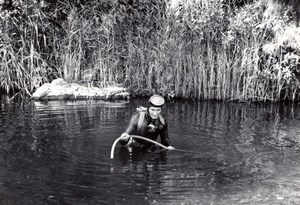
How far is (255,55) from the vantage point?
13727 millimetres

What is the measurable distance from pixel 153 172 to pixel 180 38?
311 inches

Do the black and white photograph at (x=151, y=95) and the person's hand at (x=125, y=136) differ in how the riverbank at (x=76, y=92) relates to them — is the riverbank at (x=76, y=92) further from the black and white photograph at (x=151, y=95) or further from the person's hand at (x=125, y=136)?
the person's hand at (x=125, y=136)

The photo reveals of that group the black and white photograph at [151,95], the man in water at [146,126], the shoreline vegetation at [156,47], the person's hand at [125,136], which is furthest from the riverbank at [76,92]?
the person's hand at [125,136]

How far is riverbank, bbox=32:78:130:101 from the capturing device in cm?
1432

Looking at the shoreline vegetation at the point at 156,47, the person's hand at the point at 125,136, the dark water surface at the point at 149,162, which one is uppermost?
the shoreline vegetation at the point at 156,47

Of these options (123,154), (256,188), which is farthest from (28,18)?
A: (256,188)

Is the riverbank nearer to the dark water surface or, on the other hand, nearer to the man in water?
the dark water surface

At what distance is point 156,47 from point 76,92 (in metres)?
2.92

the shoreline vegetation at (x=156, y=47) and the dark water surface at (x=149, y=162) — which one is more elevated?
the shoreline vegetation at (x=156, y=47)

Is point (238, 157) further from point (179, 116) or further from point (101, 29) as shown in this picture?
point (101, 29)

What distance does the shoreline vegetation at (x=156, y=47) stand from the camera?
13727mm

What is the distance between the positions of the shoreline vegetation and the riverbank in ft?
1.14

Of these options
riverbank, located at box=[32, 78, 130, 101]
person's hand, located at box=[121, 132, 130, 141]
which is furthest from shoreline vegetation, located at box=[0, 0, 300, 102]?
person's hand, located at box=[121, 132, 130, 141]

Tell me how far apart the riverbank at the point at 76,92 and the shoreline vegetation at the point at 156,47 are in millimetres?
348
